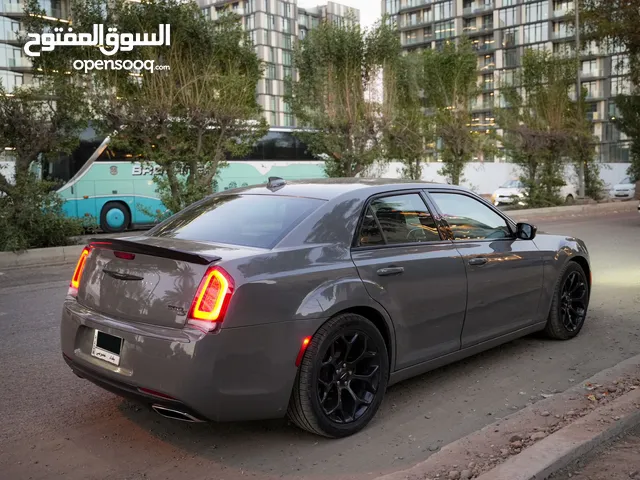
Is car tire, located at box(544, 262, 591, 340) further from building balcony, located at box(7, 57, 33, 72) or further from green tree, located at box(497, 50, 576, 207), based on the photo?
building balcony, located at box(7, 57, 33, 72)

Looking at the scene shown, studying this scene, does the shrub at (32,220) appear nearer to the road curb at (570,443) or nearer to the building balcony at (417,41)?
the road curb at (570,443)

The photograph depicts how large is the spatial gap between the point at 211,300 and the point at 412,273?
145 cm

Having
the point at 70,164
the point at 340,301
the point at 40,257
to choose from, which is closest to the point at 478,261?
the point at 340,301

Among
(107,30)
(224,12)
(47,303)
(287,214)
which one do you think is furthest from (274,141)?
(287,214)

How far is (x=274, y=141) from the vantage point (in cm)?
2442

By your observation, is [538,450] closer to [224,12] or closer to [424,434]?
[424,434]

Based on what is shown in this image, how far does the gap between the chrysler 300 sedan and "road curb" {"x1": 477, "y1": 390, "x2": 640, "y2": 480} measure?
98 centimetres

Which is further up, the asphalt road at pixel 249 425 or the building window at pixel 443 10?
the building window at pixel 443 10

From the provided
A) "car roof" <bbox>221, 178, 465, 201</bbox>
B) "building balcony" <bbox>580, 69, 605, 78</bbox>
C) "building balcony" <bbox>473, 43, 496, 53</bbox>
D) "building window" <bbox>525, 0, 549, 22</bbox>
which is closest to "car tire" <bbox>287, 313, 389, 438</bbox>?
"car roof" <bbox>221, 178, 465, 201</bbox>

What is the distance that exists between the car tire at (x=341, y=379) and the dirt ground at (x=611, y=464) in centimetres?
115

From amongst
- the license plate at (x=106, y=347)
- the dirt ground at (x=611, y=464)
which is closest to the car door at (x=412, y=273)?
the dirt ground at (x=611, y=464)
